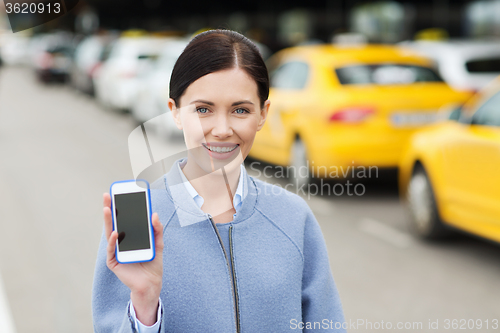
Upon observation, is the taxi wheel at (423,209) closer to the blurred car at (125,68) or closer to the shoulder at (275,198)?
the shoulder at (275,198)

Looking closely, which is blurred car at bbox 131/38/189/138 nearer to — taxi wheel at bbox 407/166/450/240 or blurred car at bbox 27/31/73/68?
taxi wheel at bbox 407/166/450/240

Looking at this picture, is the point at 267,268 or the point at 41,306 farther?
the point at 41,306

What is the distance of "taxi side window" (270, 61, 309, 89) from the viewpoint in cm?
866

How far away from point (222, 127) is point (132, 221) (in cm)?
36

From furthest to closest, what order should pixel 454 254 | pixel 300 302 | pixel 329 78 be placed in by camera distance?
1. pixel 329 78
2. pixel 454 254
3. pixel 300 302

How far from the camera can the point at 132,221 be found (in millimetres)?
1400

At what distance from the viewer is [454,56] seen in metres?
9.18

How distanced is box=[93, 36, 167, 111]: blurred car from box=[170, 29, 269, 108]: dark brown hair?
46.1 ft

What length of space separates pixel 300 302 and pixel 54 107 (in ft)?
64.4

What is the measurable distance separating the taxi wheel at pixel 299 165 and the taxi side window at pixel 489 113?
105 inches

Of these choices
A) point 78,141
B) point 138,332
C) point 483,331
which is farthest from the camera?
point 78,141

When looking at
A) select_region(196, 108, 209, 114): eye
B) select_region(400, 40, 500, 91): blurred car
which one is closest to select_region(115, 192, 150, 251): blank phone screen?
select_region(196, 108, 209, 114): eye

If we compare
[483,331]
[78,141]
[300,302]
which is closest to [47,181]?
[78,141]

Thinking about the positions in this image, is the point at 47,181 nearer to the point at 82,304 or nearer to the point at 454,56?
the point at 82,304
